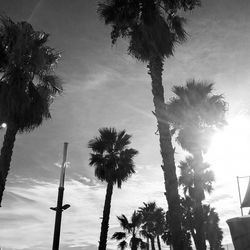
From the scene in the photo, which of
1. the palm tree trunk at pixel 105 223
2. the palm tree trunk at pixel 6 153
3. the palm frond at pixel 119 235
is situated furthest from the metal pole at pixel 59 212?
the palm frond at pixel 119 235

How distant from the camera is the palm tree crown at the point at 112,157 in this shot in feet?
86.7

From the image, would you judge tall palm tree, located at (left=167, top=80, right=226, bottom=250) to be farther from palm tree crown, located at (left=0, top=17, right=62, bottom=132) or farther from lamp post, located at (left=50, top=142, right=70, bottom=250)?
lamp post, located at (left=50, top=142, right=70, bottom=250)

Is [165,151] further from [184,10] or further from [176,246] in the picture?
[184,10]

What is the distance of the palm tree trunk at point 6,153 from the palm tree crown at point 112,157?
1116 cm

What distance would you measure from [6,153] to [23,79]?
167 inches

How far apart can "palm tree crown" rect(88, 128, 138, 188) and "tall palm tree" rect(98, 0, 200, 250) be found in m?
12.1

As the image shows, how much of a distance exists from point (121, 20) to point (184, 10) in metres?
3.12

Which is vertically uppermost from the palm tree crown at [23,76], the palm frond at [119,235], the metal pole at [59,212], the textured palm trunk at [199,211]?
the palm tree crown at [23,76]

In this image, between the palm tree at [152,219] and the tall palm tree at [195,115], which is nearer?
the tall palm tree at [195,115]

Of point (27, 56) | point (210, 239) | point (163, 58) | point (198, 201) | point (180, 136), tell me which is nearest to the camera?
point (163, 58)

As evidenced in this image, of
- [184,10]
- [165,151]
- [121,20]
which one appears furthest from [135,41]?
[165,151]

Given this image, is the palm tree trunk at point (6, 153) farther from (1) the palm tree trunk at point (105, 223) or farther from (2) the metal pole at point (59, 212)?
(1) the palm tree trunk at point (105, 223)

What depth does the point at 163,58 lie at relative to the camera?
1539 cm

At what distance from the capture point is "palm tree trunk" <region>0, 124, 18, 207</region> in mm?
15023
